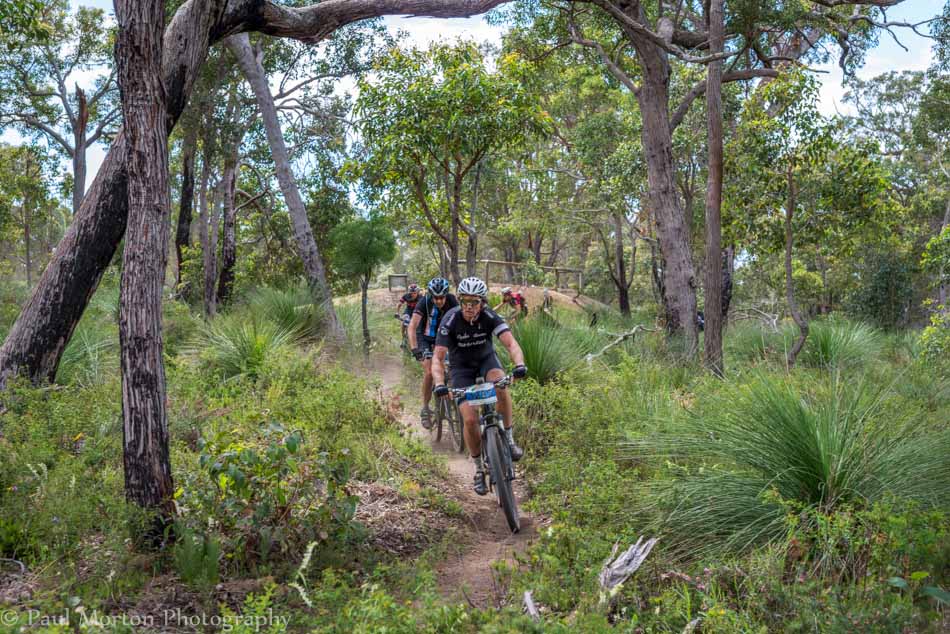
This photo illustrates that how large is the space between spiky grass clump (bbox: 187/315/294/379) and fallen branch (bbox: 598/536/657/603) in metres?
7.18

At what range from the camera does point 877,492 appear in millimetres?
4262

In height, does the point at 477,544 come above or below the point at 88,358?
below

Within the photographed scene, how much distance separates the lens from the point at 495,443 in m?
5.78

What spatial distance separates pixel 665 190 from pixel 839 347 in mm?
4541

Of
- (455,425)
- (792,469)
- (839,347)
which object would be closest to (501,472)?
(792,469)

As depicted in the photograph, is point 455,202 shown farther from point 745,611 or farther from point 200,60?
point 745,611

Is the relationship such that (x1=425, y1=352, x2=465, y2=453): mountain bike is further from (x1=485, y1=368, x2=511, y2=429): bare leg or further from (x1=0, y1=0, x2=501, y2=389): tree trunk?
(x1=0, y1=0, x2=501, y2=389): tree trunk

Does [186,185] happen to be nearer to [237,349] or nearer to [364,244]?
[364,244]

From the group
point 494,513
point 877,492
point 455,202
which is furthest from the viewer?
point 455,202

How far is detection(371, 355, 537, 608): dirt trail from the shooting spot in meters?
4.51

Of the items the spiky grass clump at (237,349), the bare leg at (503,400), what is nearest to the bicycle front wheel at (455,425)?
the bare leg at (503,400)

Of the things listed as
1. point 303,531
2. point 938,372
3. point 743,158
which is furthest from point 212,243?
point 938,372

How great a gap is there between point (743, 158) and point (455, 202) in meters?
5.29

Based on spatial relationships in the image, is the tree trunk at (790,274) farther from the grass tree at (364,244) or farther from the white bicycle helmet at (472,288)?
the grass tree at (364,244)
